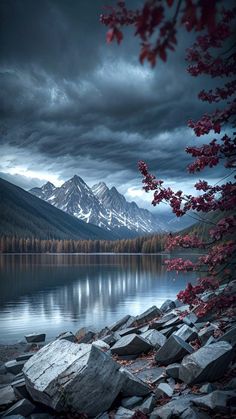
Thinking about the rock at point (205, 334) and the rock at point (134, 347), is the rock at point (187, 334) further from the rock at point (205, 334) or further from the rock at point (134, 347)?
the rock at point (134, 347)

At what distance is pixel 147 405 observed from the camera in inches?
485

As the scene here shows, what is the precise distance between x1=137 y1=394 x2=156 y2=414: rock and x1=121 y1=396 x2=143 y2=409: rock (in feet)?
0.93

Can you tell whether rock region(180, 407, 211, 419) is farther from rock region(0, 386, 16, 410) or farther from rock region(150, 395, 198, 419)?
rock region(0, 386, 16, 410)

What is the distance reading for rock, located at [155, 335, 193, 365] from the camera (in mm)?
15305

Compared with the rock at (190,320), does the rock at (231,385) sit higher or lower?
higher

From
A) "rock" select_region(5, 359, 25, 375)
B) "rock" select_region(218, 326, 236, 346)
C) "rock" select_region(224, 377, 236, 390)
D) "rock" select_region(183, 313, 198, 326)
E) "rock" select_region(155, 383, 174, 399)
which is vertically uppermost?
"rock" select_region(218, 326, 236, 346)

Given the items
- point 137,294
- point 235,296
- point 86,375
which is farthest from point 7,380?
point 137,294

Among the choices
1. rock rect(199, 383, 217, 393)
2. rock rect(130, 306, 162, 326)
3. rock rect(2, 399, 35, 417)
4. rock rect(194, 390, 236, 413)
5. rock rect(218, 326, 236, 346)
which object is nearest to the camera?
rock rect(194, 390, 236, 413)

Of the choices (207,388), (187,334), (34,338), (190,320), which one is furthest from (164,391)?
(34,338)

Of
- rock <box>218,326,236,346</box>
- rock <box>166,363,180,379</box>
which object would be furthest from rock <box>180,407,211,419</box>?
rock <box>218,326,236,346</box>

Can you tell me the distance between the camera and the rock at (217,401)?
1028cm

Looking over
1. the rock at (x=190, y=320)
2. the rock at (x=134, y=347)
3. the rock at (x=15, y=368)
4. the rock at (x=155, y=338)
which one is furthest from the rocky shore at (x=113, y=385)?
the rock at (x=15, y=368)

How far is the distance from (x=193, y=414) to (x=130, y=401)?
3.41 m

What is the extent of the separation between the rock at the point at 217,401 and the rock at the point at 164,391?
2.09 metres
